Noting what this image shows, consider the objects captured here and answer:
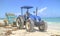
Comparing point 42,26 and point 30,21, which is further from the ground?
point 30,21

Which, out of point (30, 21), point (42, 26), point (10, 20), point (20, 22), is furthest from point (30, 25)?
point (10, 20)

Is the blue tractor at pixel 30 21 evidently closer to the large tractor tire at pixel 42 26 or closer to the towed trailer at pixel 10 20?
the large tractor tire at pixel 42 26

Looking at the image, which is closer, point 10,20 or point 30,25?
point 30,25

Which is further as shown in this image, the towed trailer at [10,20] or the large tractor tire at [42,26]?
the towed trailer at [10,20]

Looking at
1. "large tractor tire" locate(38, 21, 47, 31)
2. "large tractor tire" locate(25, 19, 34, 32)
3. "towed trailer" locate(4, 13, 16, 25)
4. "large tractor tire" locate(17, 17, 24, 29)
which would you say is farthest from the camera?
"towed trailer" locate(4, 13, 16, 25)

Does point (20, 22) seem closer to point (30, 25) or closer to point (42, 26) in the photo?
point (30, 25)

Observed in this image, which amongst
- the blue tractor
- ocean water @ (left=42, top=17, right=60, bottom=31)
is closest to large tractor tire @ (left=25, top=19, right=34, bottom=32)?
the blue tractor

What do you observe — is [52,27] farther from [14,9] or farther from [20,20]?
[14,9]

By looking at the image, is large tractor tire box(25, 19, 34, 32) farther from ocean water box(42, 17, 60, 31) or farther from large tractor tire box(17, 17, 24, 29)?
ocean water box(42, 17, 60, 31)

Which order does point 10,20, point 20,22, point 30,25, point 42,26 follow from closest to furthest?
point 30,25 < point 42,26 < point 20,22 < point 10,20

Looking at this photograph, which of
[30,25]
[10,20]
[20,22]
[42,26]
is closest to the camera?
[30,25]

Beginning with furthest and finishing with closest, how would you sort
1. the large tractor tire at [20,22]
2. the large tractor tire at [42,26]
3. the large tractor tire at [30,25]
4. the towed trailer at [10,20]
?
1. the towed trailer at [10,20]
2. the large tractor tire at [20,22]
3. the large tractor tire at [42,26]
4. the large tractor tire at [30,25]

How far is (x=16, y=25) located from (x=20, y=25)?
A: 16cm

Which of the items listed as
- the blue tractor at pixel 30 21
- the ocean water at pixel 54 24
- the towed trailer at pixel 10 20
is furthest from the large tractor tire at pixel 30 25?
the towed trailer at pixel 10 20
